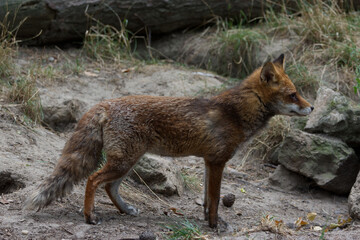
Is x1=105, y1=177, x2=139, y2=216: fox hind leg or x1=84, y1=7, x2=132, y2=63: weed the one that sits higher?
x1=84, y1=7, x2=132, y2=63: weed

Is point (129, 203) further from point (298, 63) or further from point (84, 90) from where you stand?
point (298, 63)

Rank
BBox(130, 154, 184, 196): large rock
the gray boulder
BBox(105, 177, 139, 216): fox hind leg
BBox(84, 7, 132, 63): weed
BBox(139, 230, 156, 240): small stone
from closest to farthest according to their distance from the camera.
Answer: BBox(139, 230, 156, 240): small stone → BBox(105, 177, 139, 216): fox hind leg → BBox(130, 154, 184, 196): large rock → the gray boulder → BBox(84, 7, 132, 63): weed

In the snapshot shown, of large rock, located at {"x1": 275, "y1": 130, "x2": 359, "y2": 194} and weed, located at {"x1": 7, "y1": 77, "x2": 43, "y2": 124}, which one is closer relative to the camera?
large rock, located at {"x1": 275, "y1": 130, "x2": 359, "y2": 194}

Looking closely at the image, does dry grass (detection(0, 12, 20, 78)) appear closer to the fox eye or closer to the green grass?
the green grass

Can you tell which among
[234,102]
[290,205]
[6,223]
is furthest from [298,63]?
[6,223]

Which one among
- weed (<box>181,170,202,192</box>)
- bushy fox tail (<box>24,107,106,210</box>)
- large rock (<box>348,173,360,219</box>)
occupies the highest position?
bushy fox tail (<box>24,107,106,210</box>)

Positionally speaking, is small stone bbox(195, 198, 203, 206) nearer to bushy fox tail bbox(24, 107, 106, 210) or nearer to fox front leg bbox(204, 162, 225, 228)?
fox front leg bbox(204, 162, 225, 228)

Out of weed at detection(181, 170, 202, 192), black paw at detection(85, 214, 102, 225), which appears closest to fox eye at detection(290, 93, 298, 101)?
weed at detection(181, 170, 202, 192)

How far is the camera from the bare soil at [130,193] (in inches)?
201

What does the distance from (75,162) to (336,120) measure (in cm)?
407

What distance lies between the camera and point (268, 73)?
5754 mm

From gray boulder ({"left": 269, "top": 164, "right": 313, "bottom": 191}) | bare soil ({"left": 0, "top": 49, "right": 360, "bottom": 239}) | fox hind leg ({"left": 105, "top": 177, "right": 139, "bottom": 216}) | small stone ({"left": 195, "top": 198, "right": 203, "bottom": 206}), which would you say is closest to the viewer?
bare soil ({"left": 0, "top": 49, "right": 360, "bottom": 239})

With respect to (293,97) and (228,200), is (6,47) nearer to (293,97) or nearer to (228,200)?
(228,200)

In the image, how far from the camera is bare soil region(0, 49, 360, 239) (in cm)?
509
